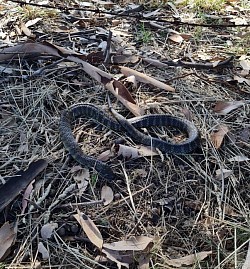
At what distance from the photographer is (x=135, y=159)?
348 cm

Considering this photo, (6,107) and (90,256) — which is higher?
(6,107)

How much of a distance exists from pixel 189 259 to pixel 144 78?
5.96 ft

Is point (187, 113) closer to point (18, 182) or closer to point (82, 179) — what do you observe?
point (82, 179)

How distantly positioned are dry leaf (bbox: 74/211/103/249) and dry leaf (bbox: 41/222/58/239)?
0.15 metres

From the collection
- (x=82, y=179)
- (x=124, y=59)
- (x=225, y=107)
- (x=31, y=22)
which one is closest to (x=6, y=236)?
(x=82, y=179)

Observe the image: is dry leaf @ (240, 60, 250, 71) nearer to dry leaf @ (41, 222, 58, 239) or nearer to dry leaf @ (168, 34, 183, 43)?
dry leaf @ (168, 34, 183, 43)

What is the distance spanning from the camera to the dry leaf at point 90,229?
2.94 meters

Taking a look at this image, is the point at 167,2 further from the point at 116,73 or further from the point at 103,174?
the point at 103,174

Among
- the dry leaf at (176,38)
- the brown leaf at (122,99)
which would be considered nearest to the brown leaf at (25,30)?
the brown leaf at (122,99)

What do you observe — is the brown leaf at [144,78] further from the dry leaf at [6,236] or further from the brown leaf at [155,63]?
the dry leaf at [6,236]

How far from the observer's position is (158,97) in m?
4.12

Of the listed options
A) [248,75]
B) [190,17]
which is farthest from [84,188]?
[190,17]

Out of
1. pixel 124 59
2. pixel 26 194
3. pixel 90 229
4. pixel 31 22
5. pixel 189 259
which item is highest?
pixel 31 22

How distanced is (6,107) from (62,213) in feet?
3.84
